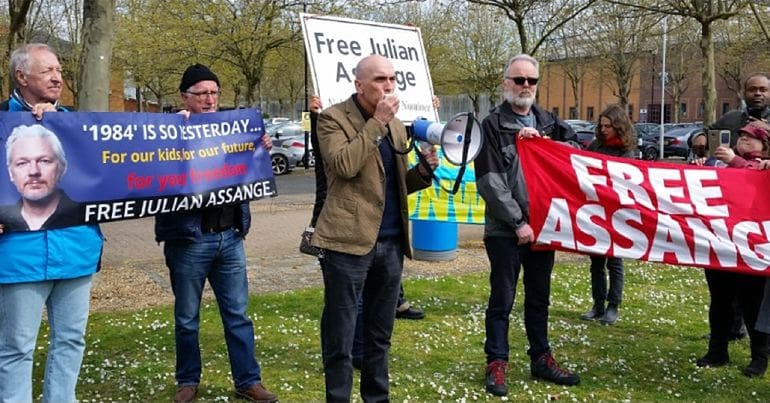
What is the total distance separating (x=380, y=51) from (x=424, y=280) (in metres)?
3.56

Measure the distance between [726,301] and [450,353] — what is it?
217 centimetres

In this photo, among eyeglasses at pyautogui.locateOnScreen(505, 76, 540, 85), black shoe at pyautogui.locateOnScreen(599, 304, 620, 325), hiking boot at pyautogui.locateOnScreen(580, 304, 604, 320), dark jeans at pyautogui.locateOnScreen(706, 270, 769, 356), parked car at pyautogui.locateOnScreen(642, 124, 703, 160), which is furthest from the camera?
parked car at pyautogui.locateOnScreen(642, 124, 703, 160)

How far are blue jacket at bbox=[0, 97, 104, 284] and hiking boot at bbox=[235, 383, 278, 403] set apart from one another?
1.32m

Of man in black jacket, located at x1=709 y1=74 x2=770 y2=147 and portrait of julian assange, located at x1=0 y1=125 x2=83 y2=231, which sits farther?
man in black jacket, located at x1=709 y1=74 x2=770 y2=147

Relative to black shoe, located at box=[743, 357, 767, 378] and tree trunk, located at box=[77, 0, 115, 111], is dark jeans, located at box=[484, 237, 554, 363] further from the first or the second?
tree trunk, located at box=[77, 0, 115, 111]

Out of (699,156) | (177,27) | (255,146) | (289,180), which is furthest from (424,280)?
(177,27)

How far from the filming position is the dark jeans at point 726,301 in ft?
17.9

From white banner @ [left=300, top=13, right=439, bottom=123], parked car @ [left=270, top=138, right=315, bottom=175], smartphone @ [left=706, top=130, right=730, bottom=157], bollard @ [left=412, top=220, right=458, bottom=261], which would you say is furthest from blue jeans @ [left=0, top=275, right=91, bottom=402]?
parked car @ [left=270, top=138, right=315, bottom=175]

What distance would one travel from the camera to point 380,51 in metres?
5.73

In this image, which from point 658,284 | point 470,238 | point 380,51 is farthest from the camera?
point 470,238

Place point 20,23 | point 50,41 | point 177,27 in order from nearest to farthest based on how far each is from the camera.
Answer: point 20,23, point 177,27, point 50,41

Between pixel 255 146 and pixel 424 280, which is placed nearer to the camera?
pixel 255 146

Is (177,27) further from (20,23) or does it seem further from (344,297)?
(344,297)

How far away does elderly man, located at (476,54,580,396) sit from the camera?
191 inches
